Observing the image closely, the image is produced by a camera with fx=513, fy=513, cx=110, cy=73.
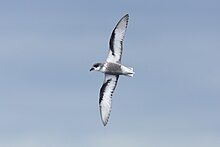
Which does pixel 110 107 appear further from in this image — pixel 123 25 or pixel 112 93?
pixel 123 25

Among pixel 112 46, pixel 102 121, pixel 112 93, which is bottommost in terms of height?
pixel 102 121

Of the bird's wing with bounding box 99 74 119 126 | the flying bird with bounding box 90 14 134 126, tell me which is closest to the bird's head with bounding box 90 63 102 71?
the flying bird with bounding box 90 14 134 126

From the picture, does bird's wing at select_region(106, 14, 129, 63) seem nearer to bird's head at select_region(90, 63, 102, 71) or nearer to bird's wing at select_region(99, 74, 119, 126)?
bird's head at select_region(90, 63, 102, 71)

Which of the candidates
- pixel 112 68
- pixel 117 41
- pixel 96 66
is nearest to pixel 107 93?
pixel 96 66

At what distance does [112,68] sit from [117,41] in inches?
141

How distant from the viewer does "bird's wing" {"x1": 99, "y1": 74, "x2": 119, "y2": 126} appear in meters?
58.1

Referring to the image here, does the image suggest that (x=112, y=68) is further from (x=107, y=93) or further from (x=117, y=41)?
(x=107, y=93)

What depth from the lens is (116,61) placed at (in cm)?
5722

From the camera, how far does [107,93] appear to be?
196 ft

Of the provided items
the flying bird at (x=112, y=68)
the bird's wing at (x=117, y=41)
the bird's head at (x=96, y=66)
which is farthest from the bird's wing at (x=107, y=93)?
the bird's wing at (x=117, y=41)

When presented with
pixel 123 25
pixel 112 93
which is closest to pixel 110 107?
pixel 112 93

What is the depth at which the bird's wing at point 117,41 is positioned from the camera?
56625mm

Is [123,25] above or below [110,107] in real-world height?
above

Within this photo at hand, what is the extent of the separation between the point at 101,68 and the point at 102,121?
19.6ft
